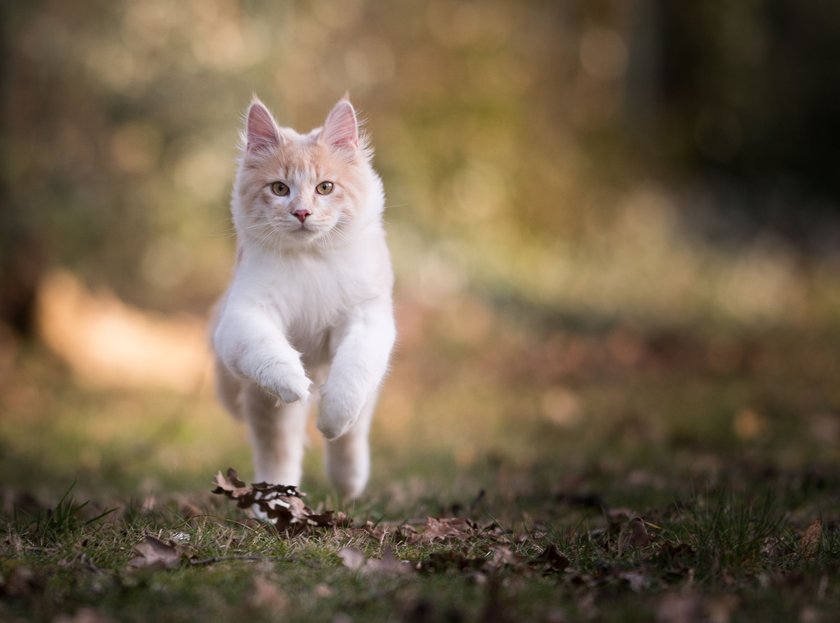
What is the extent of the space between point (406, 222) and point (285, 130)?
7.93m

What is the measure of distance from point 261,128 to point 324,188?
0.34 meters

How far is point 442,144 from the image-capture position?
1313cm

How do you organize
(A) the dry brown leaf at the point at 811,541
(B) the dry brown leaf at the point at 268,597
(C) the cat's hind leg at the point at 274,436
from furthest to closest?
(C) the cat's hind leg at the point at 274,436
(A) the dry brown leaf at the point at 811,541
(B) the dry brown leaf at the point at 268,597

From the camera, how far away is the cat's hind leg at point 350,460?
4289 mm

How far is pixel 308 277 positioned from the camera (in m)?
3.68

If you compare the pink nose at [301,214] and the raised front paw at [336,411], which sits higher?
the pink nose at [301,214]

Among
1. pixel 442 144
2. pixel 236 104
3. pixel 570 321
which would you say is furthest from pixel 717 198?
pixel 236 104

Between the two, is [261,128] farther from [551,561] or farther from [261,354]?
[551,561]

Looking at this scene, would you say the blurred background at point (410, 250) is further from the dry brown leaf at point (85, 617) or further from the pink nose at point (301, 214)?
the dry brown leaf at point (85, 617)

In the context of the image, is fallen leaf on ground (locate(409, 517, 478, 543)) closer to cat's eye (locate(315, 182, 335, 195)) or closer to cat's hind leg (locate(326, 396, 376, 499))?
cat's hind leg (locate(326, 396, 376, 499))

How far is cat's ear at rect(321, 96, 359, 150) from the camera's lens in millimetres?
3865

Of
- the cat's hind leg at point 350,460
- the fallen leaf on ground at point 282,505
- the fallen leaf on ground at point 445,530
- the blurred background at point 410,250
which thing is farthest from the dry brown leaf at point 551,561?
the blurred background at point 410,250

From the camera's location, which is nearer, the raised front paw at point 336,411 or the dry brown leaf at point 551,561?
the dry brown leaf at point 551,561

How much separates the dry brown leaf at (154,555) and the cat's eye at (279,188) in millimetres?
1322
